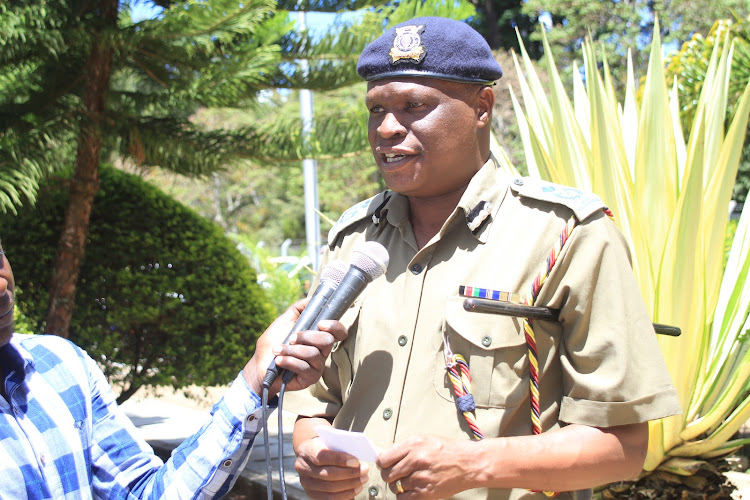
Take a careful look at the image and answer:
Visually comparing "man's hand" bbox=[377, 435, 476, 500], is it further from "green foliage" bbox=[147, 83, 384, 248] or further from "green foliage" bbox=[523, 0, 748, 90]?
"green foliage" bbox=[147, 83, 384, 248]

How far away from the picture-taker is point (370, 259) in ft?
5.76

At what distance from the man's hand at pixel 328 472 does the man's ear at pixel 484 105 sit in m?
0.82

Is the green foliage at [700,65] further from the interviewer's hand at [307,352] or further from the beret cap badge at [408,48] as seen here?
the interviewer's hand at [307,352]

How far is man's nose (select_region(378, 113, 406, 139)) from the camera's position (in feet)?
6.05

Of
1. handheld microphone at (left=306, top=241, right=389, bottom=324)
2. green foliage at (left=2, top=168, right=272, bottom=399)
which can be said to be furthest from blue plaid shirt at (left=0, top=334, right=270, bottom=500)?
green foliage at (left=2, top=168, right=272, bottom=399)

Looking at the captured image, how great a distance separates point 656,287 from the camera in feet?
10.3

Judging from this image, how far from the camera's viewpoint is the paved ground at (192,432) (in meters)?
5.58

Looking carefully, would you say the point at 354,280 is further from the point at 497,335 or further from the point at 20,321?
the point at 20,321

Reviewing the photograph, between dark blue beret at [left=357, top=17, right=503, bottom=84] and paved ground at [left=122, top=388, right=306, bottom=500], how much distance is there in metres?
3.75

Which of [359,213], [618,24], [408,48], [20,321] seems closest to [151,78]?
[20,321]

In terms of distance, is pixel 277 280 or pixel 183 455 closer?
pixel 183 455

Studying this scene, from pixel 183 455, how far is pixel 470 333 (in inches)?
28.1

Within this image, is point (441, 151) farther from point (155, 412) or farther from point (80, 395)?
point (155, 412)

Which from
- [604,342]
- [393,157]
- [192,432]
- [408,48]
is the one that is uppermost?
[408,48]
